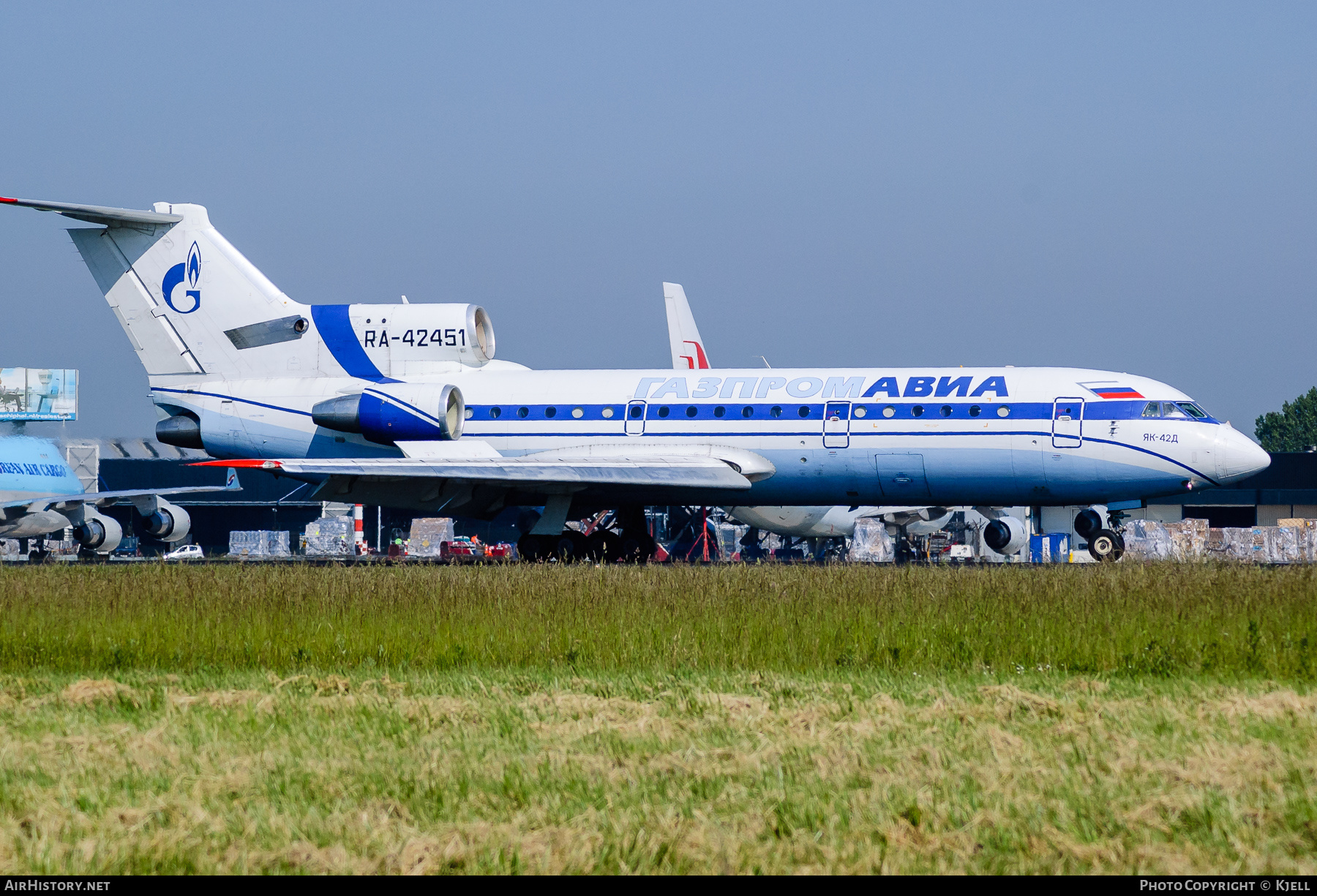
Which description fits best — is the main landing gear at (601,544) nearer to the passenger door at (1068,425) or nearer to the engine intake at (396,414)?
the engine intake at (396,414)

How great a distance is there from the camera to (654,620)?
12.8 metres

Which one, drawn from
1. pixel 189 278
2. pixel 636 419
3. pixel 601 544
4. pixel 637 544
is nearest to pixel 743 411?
pixel 636 419

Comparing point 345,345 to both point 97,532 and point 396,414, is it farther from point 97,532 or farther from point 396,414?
point 97,532

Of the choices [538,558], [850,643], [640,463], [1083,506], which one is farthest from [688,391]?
[850,643]

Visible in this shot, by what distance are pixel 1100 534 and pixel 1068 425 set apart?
2231 mm

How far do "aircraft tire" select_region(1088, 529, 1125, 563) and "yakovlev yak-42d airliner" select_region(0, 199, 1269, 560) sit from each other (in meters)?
0.05

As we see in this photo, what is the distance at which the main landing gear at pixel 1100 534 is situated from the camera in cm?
2325

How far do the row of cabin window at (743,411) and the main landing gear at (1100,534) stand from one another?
2255mm

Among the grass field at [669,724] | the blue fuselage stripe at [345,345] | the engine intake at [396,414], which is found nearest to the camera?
the grass field at [669,724]

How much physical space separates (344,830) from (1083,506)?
71.7ft

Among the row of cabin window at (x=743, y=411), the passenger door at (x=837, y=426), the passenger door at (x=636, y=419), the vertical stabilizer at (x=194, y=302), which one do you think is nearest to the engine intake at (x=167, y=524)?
the vertical stabilizer at (x=194, y=302)

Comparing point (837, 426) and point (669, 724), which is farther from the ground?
point (837, 426)

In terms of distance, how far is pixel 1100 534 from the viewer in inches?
944

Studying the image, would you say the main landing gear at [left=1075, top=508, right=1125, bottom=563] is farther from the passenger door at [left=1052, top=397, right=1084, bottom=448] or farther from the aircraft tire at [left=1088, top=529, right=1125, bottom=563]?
the passenger door at [left=1052, top=397, right=1084, bottom=448]
